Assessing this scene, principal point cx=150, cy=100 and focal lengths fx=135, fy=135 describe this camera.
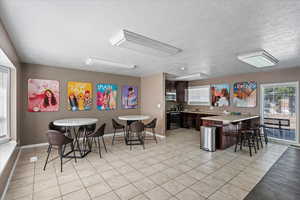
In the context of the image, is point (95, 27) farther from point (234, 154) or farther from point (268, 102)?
point (268, 102)

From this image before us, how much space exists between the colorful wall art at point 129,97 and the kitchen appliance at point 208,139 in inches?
124

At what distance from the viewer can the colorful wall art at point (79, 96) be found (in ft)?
14.9

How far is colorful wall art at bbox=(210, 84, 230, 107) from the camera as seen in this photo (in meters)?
5.92

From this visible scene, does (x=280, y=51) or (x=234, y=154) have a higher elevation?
(x=280, y=51)

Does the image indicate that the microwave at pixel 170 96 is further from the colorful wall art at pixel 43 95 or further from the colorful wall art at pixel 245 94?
the colorful wall art at pixel 43 95

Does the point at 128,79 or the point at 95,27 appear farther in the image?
the point at 128,79

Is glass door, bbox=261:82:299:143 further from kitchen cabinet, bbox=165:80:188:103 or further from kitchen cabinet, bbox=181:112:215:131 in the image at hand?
kitchen cabinet, bbox=165:80:188:103

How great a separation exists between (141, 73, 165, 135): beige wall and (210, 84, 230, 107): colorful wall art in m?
2.77

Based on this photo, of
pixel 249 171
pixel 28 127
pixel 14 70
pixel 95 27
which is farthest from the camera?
pixel 28 127

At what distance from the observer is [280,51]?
114 inches

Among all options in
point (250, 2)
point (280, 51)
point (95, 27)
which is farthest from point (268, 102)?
point (95, 27)

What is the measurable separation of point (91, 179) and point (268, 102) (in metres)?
6.08

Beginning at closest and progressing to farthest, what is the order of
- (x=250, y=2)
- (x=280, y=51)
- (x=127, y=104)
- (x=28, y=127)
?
1. (x=250, y=2)
2. (x=280, y=51)
3. (x=28, y=127)
4. (x=127, y=104)

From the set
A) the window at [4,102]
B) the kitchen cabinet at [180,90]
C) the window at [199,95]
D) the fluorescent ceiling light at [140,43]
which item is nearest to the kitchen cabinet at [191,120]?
the window at [199,95]
